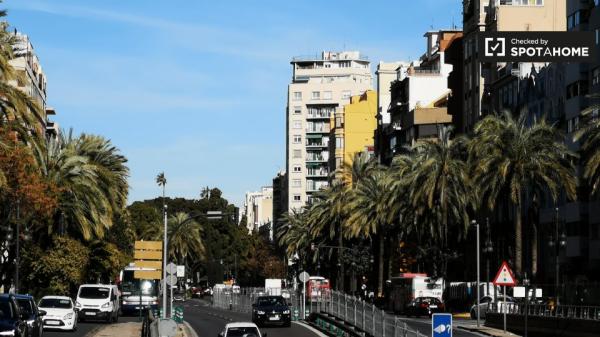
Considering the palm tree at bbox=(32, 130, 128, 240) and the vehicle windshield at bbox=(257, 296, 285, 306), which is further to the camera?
the palm tree at bbox=(32, 130, 128, 240)

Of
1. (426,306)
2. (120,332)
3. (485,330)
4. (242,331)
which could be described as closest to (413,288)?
(426,306)

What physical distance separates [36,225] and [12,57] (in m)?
39.5

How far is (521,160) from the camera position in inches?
2896

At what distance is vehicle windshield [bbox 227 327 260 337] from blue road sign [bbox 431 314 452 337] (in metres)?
17.7

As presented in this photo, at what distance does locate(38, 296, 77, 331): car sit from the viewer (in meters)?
53.9

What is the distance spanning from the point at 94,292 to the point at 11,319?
33.6 metres

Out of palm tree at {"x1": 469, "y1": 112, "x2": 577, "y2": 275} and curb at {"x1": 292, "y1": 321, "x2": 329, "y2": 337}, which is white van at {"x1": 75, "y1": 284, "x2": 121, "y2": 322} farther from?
palm tree at {"x1": 469, "y1": 112, "x2": 577, "y2": 275}

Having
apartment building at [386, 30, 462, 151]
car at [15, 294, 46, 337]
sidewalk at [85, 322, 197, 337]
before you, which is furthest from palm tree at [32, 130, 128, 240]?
apartment building at [386, 30, 462, 151]

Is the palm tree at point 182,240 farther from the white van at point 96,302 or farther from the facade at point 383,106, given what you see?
the white van at point 96,302

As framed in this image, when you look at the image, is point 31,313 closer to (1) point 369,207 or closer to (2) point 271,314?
(2) point 271,314

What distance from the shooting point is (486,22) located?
114312 millimetres

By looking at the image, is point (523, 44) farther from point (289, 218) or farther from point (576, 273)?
point (289, 218)

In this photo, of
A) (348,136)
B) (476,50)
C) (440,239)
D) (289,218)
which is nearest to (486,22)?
(476,50)

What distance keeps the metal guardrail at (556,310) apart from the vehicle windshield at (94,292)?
19679mm
